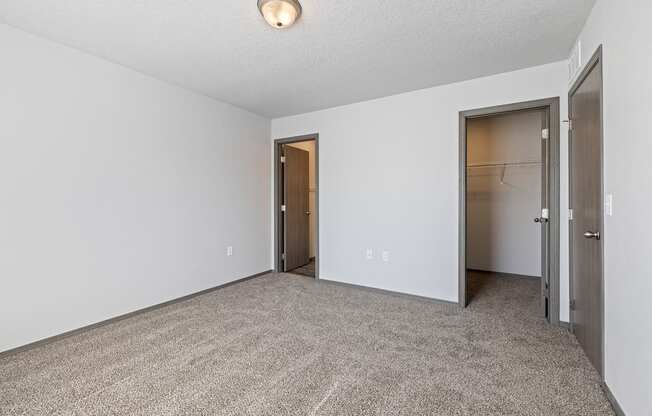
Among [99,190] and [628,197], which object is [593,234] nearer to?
[628,197]

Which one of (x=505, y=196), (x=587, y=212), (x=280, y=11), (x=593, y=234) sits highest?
(x=280, y=11)

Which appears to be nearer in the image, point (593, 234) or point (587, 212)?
point (593, 234)

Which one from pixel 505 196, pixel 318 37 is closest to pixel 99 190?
pixel 318 37

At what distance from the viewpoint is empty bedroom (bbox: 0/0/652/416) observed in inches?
69.0

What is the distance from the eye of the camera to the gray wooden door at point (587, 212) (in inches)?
78.0

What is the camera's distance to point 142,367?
6.88ft

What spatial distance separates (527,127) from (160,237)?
4953mm

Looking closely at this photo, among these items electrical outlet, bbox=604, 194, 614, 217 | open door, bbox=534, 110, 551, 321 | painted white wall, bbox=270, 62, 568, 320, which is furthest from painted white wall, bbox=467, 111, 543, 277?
electrical outlet, bbox=604, 194, 614, 217

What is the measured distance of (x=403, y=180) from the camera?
3660mm

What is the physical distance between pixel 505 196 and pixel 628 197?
335cm

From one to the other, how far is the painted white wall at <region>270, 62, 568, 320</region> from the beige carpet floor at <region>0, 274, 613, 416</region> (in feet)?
2.06

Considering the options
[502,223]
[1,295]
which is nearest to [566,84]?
[502,223]

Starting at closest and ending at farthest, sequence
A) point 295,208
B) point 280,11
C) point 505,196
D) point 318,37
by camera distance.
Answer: point 280,11 → point 318,37 → point 505,196 → point 295,208

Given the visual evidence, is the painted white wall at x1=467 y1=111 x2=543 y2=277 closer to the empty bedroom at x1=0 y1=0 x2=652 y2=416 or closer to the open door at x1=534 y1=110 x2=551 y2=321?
the empty bedroom at x1=0 y1=0 x2=652 y2=416
